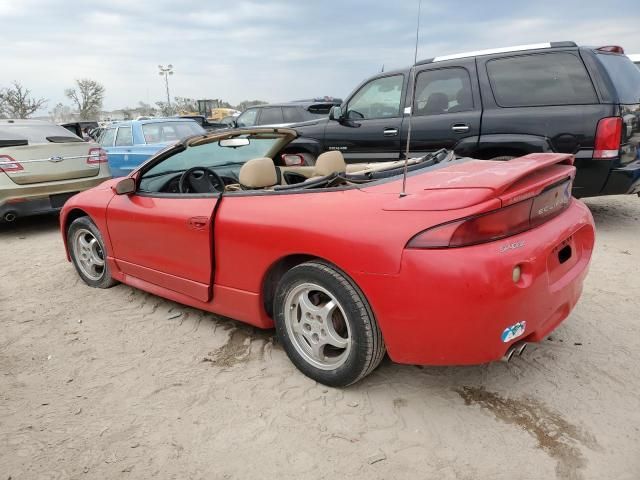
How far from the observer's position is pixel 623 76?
4988 mm

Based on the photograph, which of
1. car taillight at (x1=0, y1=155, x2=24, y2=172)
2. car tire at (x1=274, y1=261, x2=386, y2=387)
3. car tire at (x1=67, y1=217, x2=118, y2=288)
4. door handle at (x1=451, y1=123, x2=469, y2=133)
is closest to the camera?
car tire at (x1=274, y1=261, x2=386, y2=387)

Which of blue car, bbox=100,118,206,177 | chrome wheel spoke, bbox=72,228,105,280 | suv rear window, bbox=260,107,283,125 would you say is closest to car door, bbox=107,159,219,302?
chrome wheel spoke, bbox=72,228,105,280

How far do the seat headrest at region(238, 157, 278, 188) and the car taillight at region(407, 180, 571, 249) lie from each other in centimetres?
124

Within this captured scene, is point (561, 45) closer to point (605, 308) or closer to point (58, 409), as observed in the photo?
point (605, 308)

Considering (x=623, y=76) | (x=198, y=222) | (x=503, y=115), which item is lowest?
(x=198, y=222)

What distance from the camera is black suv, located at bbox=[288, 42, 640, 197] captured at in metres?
4.79

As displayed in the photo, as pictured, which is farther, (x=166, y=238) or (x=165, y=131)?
(x=165, y=131)

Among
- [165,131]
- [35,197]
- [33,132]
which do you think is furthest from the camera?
[165,131]

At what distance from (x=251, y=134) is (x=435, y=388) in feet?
7.28

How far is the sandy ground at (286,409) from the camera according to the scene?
2039mm

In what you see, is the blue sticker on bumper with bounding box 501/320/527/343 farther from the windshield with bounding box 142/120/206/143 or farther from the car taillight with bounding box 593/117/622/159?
the windshield with bounding box 142/120/206/143

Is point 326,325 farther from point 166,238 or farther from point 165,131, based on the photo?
point 165,131

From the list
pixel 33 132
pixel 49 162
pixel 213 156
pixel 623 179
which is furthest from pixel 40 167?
pixel 623 179

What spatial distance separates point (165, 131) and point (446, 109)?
17.3ft
